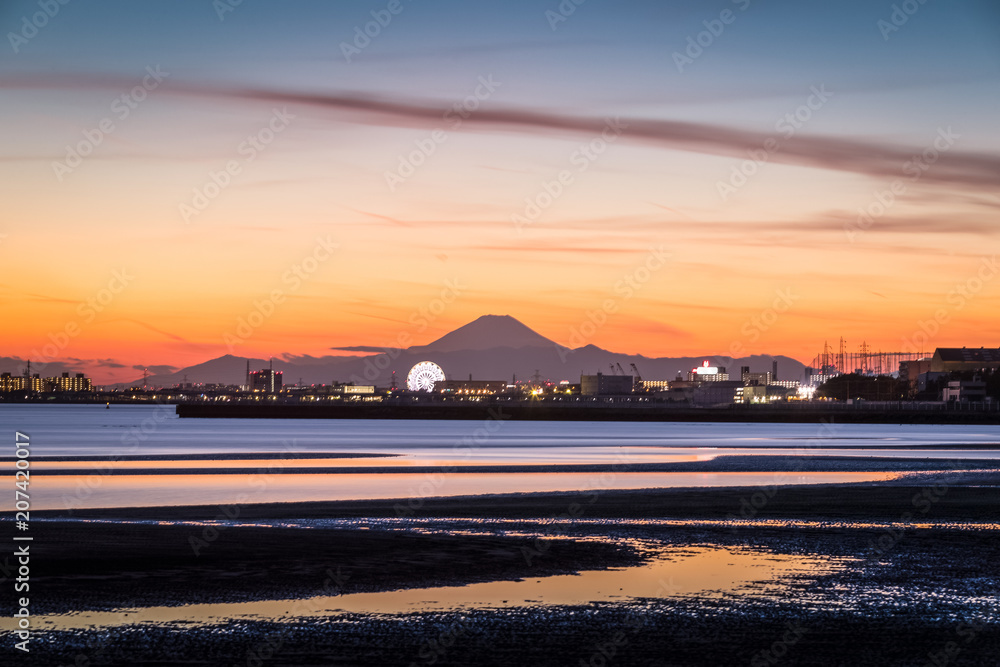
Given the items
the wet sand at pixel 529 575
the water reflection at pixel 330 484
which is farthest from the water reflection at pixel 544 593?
the water reflection at pixel 330 484

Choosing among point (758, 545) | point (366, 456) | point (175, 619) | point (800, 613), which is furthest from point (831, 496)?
point (366, 456)

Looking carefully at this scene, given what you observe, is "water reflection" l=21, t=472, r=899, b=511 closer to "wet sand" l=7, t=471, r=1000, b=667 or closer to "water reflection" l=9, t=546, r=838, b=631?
"wet sand" l=7, t=471, r=1000, b=667

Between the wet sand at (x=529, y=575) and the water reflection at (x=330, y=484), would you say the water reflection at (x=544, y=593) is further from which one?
the water reflection at (x=330, y=484)

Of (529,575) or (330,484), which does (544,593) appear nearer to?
(529,575)

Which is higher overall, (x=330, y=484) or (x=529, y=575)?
(x=529, y=575)

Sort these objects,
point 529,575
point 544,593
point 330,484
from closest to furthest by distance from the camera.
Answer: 1. point 544,593
2. point 529,575
3. point 330,484

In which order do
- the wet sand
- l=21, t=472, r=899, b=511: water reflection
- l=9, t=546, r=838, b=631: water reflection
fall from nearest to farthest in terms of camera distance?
the wet sand < l=9, t=546, r=838, b=631: water reflection < l=21, t=472, r=899, b=511: water reflection

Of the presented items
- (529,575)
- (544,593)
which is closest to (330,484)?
(529,575)

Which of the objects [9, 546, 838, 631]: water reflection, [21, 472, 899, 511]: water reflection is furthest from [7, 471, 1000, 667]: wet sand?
[21, 472, 899, 511]: water reflection

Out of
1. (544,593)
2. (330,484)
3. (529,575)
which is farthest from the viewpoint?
(330,484)

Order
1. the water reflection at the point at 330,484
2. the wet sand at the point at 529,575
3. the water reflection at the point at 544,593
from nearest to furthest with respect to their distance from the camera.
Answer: the wet sand at the point at 529,575 → the water reflection at the point at 544,593 → the water reflection at the point at 330,484

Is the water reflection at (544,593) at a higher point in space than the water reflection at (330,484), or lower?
higher

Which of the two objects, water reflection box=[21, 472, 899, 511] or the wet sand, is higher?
the wet sand

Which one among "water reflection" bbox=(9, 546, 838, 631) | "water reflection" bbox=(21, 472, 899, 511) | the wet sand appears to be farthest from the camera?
"water reflection" bbox=(21, 472, 899, 511)
